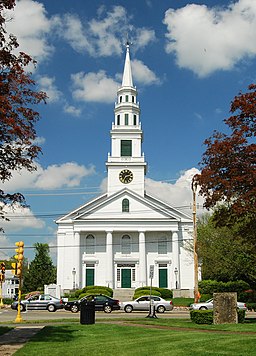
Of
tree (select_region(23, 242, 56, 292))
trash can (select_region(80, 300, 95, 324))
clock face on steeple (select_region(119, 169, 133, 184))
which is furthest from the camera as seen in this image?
tree (select_region(23, 242, 56, 292))

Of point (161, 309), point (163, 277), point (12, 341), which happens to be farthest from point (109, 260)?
point (12, 341)

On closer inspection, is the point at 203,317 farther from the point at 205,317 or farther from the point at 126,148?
the point at 126,148

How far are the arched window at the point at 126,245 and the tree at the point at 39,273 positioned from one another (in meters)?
20.5

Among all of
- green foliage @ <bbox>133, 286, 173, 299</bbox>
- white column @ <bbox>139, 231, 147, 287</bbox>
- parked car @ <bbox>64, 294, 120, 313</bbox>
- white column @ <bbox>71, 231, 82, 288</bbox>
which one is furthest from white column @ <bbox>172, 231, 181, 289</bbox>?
parked car @ <bbox>64, 294, 120, 313</bbox>

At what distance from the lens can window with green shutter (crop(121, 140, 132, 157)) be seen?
206 feet

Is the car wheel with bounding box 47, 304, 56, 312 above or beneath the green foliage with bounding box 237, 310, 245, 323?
beneath

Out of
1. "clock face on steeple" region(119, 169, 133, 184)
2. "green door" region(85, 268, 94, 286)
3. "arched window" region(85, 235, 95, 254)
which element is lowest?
"green door" region(85, 268, 94, 286)

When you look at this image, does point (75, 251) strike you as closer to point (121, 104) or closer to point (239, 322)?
Answer: point (121, 104)

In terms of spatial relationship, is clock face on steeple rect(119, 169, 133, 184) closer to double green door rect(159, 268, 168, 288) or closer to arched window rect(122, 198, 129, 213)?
arched window rect(122, 198, 129, 213)

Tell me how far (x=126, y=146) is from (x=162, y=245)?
13546mm

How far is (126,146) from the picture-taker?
62844 mm

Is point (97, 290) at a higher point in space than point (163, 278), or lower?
lower

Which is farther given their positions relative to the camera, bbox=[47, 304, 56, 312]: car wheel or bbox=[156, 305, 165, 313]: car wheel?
bbox=[47, 304, 56, 312]: car wheel

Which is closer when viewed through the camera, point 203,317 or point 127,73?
point 203,317
